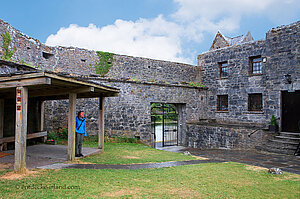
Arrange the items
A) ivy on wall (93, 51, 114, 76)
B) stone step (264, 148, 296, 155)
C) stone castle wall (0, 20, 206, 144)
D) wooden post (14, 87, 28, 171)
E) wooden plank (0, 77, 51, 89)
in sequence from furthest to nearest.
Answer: ivy on wall (93, 51, 114, 76)
stone castle wall (0, 20, 206, 144)
stone step (264, 148, 296, 155)
wooden post (14, 87, 28, 171)
wooden plank (0, 77, 51, 89)

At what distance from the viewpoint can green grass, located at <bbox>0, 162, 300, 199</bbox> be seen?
432cm

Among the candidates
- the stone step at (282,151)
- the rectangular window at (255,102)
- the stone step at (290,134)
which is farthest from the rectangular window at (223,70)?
the stone step at (282,151)

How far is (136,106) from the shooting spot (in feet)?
42.5

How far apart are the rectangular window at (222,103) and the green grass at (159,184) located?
9767 millimetres

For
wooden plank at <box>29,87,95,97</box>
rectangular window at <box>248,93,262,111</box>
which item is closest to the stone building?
rectangular window at <box>248,93,262,111</box>

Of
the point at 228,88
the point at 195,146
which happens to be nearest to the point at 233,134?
the point at 195,146

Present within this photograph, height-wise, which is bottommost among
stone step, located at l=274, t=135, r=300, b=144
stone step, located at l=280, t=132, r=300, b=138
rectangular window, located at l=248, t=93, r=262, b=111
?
stone step, located at l=274, t=135, r=300, b=144

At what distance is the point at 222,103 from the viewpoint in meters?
16.0

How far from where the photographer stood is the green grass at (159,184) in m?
4.32

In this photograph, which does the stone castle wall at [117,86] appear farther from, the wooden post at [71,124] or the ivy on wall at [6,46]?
the wooden post at [71,124]

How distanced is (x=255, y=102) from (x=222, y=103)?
2.31 m

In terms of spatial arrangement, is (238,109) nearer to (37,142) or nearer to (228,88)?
(228,88)

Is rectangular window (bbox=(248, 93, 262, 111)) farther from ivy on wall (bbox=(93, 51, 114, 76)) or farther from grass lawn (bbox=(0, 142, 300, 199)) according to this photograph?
ivy on wall (bbox=(93, 51, 114, 76))

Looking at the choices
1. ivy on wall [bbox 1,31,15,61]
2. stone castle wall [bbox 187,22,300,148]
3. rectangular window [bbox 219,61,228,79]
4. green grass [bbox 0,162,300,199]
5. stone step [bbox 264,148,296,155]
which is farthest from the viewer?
rectangular window [bbox 219,61,228,79]
